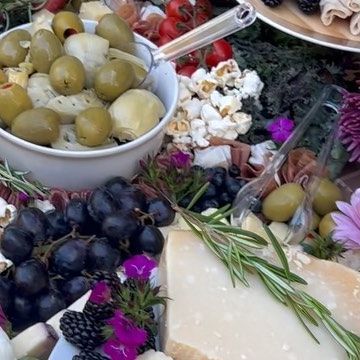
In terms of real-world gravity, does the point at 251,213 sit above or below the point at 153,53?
below

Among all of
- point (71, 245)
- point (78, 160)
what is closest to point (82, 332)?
point (71, 245)

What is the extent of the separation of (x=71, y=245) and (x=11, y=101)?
19 cm

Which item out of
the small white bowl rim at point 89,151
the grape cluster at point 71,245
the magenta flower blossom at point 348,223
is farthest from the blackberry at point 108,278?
the magenta flower blossom at point 348,223

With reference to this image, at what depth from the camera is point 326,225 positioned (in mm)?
986

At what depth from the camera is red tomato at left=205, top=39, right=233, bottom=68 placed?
1.18 meters

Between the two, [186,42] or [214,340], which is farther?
[186,42]

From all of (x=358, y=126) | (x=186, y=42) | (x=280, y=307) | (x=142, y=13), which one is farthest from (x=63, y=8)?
(x=280, y=307)

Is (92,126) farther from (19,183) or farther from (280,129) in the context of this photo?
(280,129)

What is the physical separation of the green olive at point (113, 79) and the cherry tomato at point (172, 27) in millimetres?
235

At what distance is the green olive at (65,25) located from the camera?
3.45ft

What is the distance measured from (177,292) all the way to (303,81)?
17.9 inches

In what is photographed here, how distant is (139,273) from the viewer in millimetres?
788

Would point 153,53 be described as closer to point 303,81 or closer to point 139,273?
point 303,81

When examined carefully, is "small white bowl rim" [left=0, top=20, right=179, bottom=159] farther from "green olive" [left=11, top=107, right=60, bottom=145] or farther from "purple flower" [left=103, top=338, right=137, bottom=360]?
"purple flower" [left=103, top=338, right=137, bottom=360]
